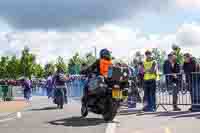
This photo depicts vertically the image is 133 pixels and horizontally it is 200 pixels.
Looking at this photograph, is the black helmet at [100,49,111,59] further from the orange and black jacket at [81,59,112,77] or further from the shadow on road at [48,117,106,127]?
the shadow on road at [48,117,106,127]

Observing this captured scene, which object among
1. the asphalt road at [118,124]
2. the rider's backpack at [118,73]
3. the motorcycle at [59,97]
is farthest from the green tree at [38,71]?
the rider's backpack at [118,73]

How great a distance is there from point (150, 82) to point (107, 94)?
123 inches

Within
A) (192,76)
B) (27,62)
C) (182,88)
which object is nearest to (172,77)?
(182,88)

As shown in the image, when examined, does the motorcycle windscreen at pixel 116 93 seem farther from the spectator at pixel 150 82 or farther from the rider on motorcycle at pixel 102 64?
the spectator at pixel 150 82

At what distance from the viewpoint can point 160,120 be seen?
40.4 feet

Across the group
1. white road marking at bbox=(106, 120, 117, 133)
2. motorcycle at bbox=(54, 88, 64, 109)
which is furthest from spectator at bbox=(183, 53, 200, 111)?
motorcycle at bbox=(54, 88, 64, 109)

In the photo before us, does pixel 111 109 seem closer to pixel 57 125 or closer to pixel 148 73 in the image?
pixel 57 125

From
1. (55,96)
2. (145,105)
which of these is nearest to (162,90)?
(145,105)

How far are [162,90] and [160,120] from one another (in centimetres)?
546

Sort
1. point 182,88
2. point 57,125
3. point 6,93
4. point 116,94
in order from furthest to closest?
point 6,93 < point 182,88 < point 116,94 < point 57,125

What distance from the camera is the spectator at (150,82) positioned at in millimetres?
14930

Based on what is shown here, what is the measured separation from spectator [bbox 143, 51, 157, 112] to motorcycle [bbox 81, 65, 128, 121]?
2.69m

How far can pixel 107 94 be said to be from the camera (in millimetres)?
12305

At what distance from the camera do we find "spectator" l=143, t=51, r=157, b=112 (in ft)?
49.0
